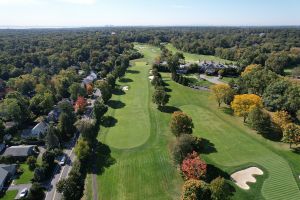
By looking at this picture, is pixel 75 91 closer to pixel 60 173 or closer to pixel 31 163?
pixel 31 163

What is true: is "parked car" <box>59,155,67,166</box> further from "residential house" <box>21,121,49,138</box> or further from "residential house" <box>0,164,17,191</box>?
"residential house" <box>21,121,49,138</box>

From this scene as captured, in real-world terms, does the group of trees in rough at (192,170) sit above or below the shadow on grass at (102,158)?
above

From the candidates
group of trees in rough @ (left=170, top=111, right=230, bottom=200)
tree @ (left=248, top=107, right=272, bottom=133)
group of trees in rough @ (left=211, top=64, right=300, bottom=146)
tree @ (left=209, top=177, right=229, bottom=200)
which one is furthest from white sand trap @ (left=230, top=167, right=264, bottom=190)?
tree @ (left=248, top=107, right=272, bottom=133)

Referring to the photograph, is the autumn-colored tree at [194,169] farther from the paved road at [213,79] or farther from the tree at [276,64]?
the tree at [276,64]

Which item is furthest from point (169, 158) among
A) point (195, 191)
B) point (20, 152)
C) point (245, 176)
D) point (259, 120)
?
point (20, 152)

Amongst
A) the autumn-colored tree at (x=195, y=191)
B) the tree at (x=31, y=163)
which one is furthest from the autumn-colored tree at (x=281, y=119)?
the tree at (x=31, y=163)

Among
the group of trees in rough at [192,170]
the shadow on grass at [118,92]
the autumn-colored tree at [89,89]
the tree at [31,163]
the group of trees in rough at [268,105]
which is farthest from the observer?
the shadow on grass at [118,92]
